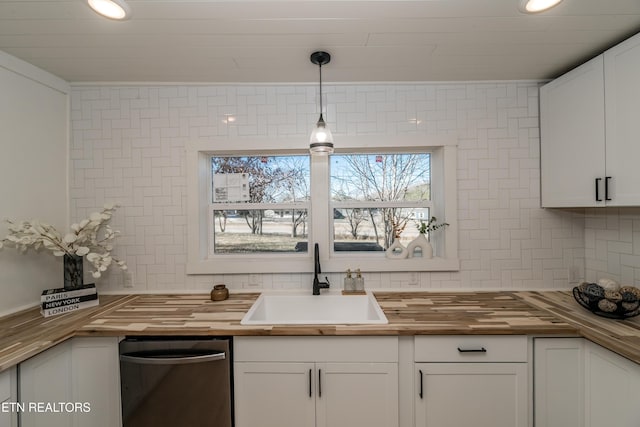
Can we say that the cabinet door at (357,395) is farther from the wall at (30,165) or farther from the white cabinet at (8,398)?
the wall at (30,165)

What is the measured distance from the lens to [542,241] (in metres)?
2.10

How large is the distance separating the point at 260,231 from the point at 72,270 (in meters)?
1.20

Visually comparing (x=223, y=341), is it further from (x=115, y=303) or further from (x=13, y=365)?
(x=115, y=303)

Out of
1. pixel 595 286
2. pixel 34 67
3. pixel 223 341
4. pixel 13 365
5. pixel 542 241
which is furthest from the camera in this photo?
pixel 542 241

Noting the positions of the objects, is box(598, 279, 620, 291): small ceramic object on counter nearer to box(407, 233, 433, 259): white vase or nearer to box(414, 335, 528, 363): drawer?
box(414, 335, 528, 363): drawer

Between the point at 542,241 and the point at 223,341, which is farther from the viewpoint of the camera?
the point at 542,241

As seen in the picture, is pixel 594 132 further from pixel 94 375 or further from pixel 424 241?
pixel 94 375

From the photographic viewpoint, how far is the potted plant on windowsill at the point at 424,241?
83.7 inches

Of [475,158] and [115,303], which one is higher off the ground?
[475,158]

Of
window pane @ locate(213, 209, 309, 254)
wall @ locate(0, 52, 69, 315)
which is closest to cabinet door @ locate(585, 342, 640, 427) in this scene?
window pane @ locate(213, 209, 309, 254)

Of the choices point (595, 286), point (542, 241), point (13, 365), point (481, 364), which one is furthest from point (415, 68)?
point (13, 365)

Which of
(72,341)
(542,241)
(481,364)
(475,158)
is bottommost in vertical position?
(481,364)

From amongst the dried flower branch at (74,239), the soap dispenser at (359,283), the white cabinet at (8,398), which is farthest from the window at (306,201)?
the white cabinet at (8,398)

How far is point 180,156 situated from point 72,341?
1252 mm
